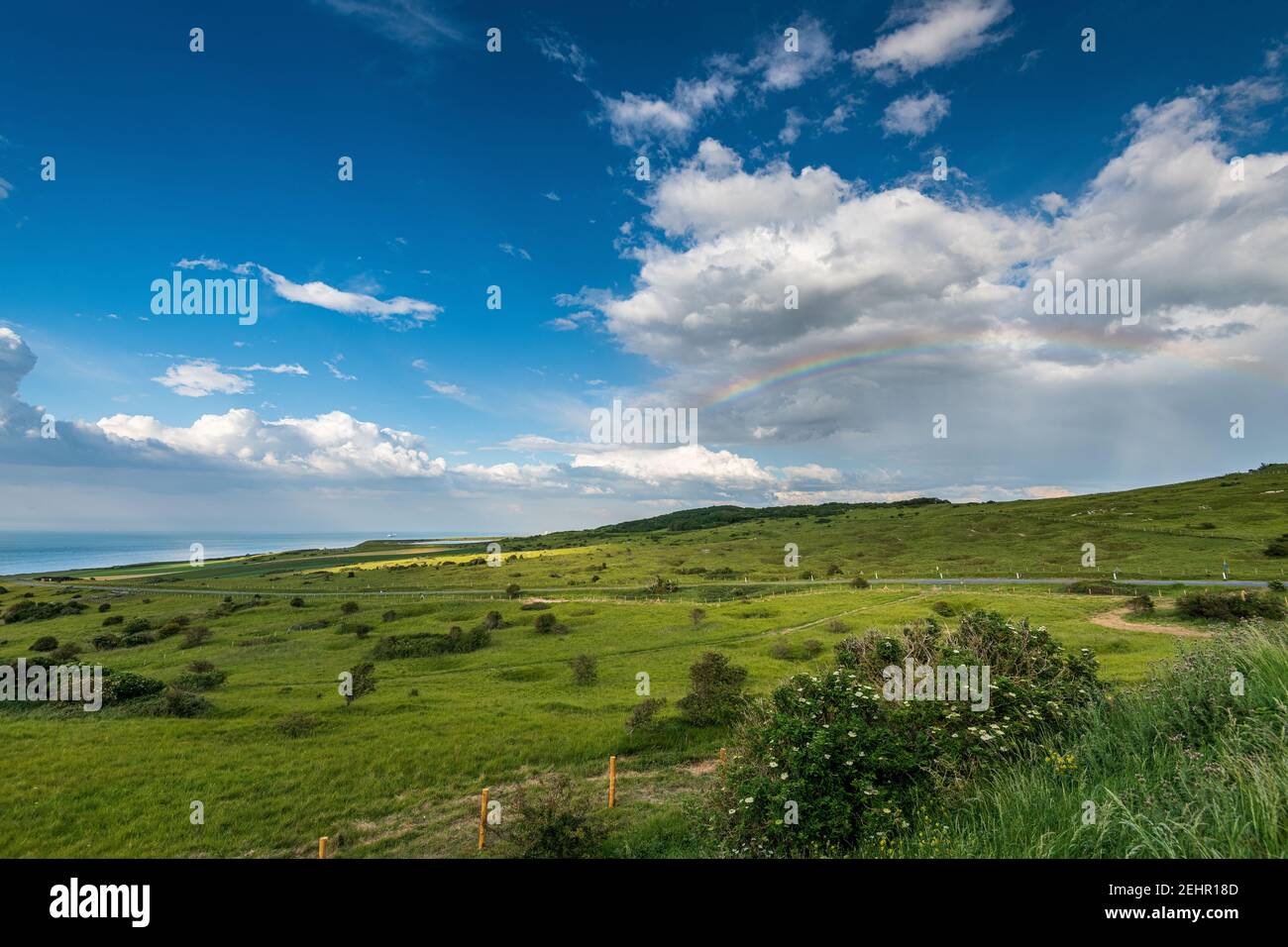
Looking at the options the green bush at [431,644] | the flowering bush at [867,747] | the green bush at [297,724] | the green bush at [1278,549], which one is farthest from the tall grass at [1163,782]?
the green bush at [1278,549]

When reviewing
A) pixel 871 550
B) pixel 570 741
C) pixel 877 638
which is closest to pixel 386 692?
pixel 570 741

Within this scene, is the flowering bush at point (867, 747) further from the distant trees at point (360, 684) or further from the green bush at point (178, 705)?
the green bush at point (178, 705)

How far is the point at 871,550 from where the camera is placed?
132 m

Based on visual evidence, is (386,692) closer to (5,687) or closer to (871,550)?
(5,687)

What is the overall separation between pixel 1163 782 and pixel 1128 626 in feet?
172

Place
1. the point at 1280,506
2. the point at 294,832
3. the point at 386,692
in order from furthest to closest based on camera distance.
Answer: the point at 1280,506, the point at 386,692, the point at 294,832

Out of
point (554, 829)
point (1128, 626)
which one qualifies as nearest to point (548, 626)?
point (554, 829)

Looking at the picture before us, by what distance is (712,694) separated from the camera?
98.6 ft

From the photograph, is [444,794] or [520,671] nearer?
[444,794]

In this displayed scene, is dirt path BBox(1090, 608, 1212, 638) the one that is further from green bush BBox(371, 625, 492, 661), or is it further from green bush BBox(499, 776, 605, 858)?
green bush BBox(371, 625, 492, 661)

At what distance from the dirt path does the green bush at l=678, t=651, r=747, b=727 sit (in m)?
34.7

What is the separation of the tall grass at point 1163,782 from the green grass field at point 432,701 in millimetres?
2231

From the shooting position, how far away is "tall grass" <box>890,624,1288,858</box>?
5.69 meters
